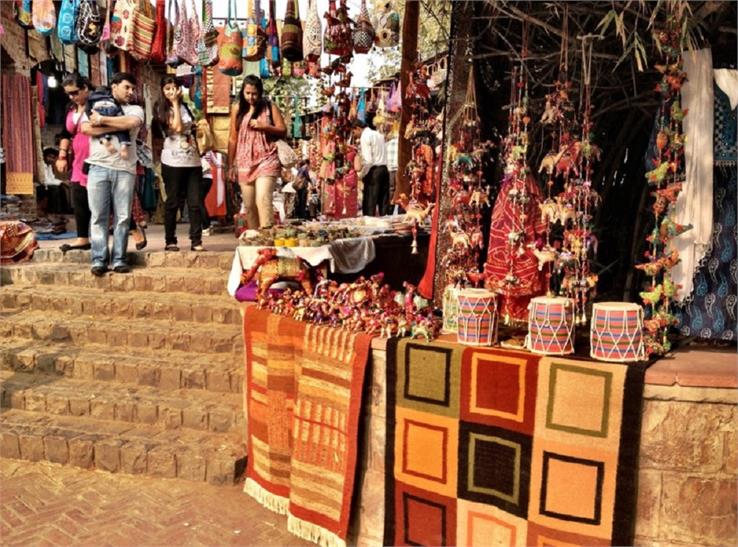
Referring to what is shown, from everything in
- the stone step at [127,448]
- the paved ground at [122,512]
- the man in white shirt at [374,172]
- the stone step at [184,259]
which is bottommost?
the paved ground at [122,512]

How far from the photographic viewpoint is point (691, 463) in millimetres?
2623

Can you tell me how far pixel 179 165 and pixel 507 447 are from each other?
477 cm

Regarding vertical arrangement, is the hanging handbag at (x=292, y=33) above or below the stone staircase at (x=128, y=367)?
above

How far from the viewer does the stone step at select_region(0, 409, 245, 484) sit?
392 cm

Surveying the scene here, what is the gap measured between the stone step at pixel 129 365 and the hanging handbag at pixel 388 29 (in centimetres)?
263

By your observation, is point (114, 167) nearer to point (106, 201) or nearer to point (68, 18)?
point (106, 201)

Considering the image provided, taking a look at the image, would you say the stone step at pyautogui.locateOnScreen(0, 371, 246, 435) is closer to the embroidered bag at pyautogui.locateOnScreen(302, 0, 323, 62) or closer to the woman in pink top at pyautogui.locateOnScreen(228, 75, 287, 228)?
the woman in pink top at pyautogui.locateOnScreen(228, 75, 287, 228)

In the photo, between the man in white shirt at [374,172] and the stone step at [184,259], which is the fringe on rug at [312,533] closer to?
the stone step at [184,259]

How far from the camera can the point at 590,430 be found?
105 inches

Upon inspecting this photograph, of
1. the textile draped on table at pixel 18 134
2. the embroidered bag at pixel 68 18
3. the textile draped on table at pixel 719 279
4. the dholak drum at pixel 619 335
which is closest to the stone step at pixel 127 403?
the dholak drum at pixel 619 335

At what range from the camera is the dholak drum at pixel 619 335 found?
2789 millimetres

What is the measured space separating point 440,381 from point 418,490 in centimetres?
53

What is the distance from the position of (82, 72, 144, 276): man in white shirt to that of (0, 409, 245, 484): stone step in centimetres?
202

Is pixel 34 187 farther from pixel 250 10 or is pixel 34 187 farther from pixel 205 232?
pixel 250 10
